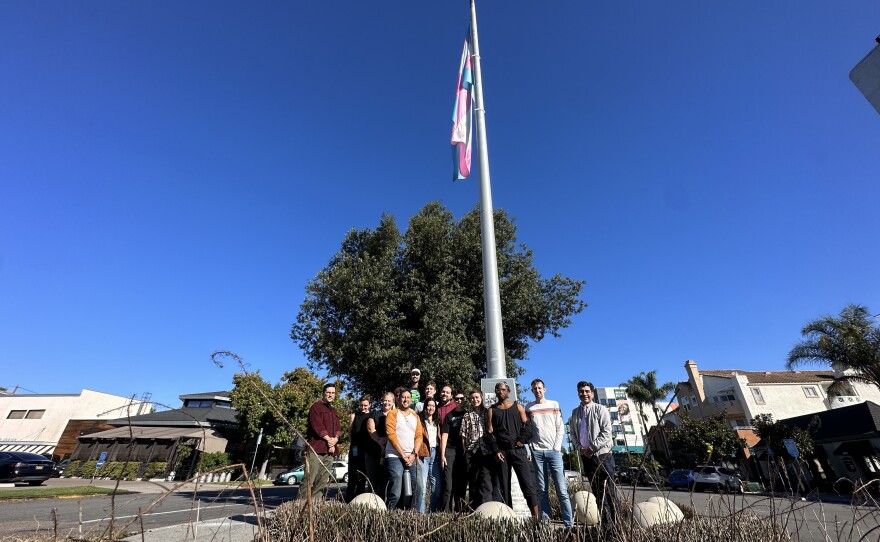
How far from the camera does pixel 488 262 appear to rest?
9977mm

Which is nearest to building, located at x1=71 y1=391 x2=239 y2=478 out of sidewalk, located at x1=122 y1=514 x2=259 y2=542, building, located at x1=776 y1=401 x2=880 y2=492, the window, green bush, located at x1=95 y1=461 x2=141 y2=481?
green bush, located at x1=95 y1=461 x2=141 y2=481

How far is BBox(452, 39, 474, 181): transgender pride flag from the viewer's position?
11633mm

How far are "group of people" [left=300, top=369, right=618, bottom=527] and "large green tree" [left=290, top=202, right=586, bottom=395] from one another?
25.6ft

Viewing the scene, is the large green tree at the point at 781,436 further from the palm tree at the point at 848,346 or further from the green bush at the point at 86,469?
the green bush at the point at 86,469

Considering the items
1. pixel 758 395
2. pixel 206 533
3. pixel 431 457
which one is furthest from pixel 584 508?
pixel 758 395

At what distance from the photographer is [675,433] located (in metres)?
30.3

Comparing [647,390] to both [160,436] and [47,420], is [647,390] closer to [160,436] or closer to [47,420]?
[160,436]

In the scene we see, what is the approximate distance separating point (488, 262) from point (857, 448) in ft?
86.9

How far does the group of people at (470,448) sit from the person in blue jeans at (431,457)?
0.02 m

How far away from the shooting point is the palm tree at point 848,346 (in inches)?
782

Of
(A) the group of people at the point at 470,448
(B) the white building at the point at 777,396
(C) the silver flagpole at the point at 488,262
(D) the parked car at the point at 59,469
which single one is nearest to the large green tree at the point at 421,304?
(C) the silver flagpole at the point at 488,262

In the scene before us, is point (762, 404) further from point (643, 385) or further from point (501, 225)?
point (501, 225)

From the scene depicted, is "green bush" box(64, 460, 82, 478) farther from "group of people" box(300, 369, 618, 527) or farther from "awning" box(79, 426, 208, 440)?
"group of people" box(300, 369, 618, 527)

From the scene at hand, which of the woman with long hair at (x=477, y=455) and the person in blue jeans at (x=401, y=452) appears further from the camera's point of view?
the person in blue jeans at (x=401, y=452)
